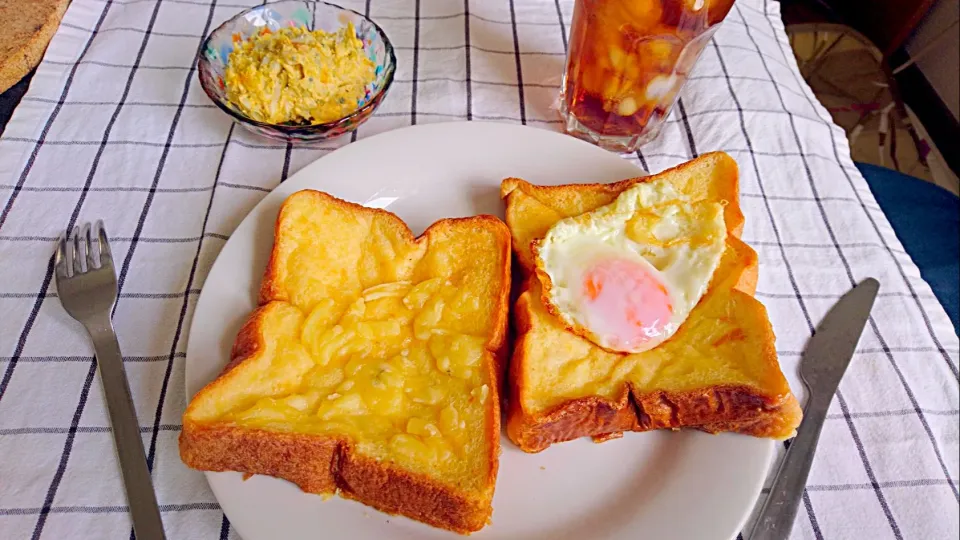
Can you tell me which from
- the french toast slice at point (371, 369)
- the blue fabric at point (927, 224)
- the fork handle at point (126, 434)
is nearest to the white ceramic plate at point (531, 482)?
the french toast slice at point (371, 369)

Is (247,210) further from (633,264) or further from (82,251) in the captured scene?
(633,264)

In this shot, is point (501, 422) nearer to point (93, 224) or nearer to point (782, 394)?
point (782, 394)

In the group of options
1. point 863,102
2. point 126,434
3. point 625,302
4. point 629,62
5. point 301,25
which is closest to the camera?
point 126,434

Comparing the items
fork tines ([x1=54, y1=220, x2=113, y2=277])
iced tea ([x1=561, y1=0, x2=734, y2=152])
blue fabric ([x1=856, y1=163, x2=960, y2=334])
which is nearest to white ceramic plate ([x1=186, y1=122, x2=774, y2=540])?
fork tines ([x1=54, y1=220, x2=113, y2=277])

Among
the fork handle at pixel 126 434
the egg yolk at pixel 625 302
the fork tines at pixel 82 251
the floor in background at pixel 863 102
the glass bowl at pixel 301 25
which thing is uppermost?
the glass bowl at pixel 301 25

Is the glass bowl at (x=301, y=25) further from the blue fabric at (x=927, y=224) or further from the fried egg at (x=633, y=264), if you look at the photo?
the blue fabric at (x=927, y=224)

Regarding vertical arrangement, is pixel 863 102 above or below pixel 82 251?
below

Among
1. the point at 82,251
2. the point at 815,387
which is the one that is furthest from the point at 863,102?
the point at 82,251
